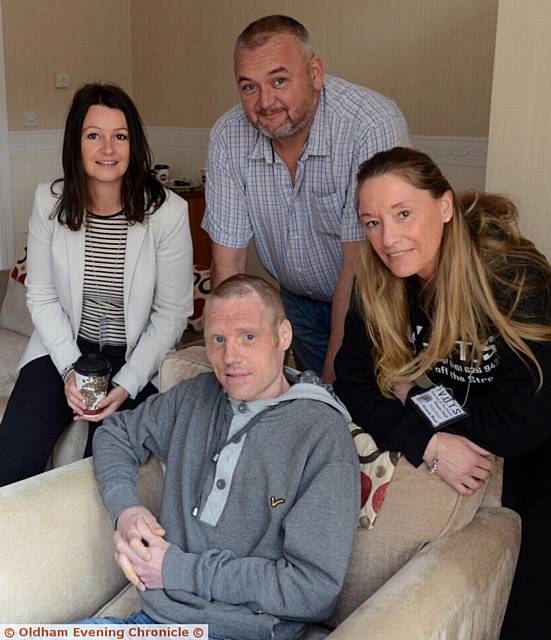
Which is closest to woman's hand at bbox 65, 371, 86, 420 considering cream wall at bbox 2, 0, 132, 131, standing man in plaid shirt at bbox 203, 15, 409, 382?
standing man in plaid shirt at bbox 203, 15, 409, 382

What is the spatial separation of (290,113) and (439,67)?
2.25 m

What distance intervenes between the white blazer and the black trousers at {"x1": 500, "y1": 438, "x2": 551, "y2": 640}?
105cm

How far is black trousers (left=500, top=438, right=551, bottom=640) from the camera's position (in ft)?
4.80

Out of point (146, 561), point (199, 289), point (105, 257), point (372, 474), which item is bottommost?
point (199, 289)

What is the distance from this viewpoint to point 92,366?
2012 millimetres

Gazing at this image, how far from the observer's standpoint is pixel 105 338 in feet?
7.39

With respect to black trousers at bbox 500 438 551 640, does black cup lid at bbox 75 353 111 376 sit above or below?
above

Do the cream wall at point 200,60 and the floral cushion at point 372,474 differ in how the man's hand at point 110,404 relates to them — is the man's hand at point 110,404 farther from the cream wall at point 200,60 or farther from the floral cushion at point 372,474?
the cream wall at point 200,60

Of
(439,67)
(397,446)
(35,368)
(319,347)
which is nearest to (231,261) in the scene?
(319,347)

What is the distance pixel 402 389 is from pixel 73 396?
0.92m

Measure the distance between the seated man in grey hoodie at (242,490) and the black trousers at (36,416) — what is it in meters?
0.47

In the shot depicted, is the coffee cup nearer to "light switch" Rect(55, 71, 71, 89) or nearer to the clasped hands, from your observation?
the clasped hands

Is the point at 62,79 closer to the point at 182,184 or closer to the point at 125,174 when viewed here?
the point at 182,184

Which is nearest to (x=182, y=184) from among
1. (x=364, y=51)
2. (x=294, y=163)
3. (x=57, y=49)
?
(x=57, y=49)
